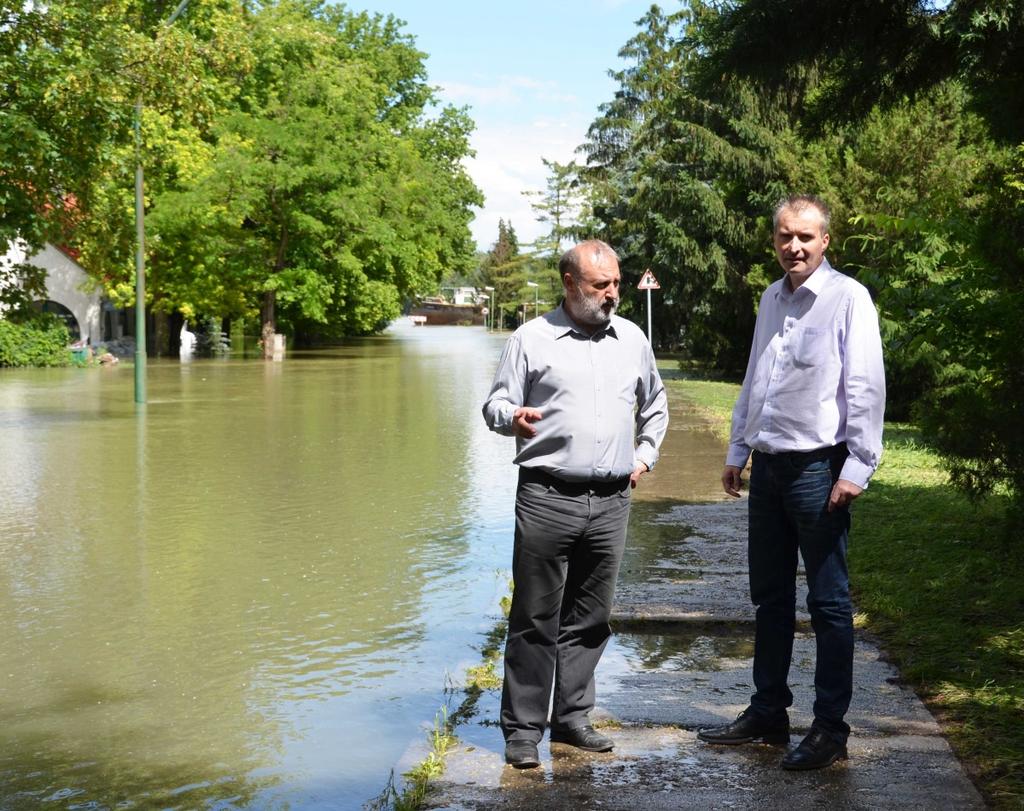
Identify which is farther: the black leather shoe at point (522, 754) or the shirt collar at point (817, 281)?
the shirt collar at point (817, 281)

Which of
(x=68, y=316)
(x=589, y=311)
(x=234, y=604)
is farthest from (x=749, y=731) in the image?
(x=68, y=316)

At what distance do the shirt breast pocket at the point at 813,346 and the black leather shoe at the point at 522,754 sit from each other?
5.47 ft

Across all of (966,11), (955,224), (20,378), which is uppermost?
(966,11)

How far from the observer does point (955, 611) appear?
7102mm

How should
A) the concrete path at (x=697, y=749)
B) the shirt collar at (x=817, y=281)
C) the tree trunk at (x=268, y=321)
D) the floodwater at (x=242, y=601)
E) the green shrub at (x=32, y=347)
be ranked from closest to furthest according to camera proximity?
the concrete path at (x=697, y=749), the shirt collar at (x=817, y=281), the floodwater at (x=242, y=601), the green shrub at (x=32, y=347), the tree trunk at (x=268, y=321)

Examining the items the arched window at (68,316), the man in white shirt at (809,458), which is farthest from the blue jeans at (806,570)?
the arched window at (68,316)

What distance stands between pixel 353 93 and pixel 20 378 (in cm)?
2017

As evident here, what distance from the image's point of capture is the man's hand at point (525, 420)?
476 cm

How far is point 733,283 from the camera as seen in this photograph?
35.0 metres

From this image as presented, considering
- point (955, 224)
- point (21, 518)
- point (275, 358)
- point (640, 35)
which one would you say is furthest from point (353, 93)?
point (955, 224)

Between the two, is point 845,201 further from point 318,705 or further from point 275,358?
point 275,358

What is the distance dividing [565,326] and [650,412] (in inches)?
21.7

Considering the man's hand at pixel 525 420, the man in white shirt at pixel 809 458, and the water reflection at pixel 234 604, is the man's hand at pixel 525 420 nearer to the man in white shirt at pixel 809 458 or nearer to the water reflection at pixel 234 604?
the man in white shirt at pixel 809 458

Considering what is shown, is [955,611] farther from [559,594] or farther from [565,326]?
[565,326]
